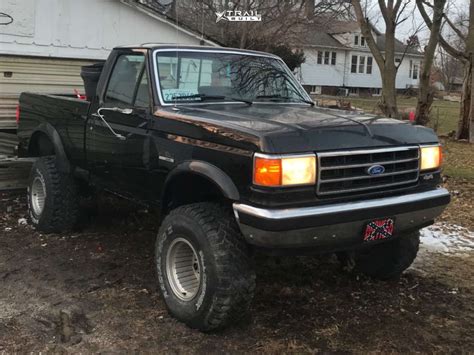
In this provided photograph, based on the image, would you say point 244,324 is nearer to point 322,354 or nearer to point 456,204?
point 322,354

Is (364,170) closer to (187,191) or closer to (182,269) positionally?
(187,191)

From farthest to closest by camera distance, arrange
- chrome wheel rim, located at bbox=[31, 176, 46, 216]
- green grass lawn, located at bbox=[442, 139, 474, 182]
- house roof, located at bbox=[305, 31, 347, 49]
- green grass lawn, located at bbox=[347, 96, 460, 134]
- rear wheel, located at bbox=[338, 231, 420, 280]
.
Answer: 1. house roof, located at bbox=[305, 31, 347, 49]
2. green grass lawn, located at bbox=[347, 96, 460, 134]
3. green grass lawn, located at bbox=[442, 139, 474, 182]
4. chrome wheel rim, located at bbox=[31, 176, 46, 216]
5. rear wheel, located at bbox=[338, 231, 420, 280]

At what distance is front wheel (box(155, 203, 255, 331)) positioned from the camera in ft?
11.8

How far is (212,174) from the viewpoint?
3.67m

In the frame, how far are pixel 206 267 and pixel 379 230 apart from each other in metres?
1.16

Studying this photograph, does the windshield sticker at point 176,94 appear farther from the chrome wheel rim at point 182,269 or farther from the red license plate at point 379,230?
the red license plate at point 379,230

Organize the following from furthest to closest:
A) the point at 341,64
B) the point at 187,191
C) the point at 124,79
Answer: the point at 341,64 → the point at 124,79 → the point at 187,191

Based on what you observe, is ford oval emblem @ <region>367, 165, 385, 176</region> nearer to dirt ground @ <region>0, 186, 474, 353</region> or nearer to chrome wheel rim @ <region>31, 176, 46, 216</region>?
dirt ground @ <region>0, 186, 474, 353</region>

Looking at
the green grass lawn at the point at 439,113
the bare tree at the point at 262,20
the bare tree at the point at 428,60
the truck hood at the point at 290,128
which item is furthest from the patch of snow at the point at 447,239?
the bare tree at the point at 262,20

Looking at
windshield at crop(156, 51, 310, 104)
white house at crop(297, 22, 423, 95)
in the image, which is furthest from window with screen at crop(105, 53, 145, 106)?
white house at crop(297, 22, 423, 95)

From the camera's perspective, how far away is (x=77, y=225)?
6.32 meters

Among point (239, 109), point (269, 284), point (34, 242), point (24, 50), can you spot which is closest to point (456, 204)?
point (269, 284)

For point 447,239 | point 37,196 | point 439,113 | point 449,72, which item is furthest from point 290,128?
point 449,72

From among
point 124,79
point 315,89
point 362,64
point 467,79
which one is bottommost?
point 124,79
